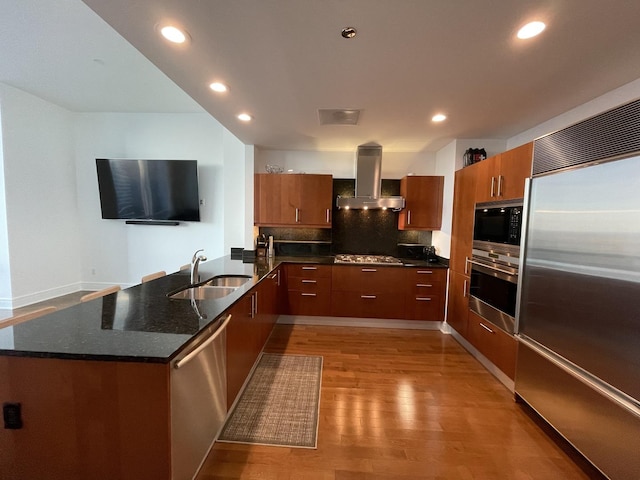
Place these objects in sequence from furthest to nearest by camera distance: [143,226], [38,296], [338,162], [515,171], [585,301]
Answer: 1. [143,226]
2. [38,296]
3. [338,162]
4. [515,171]
5. [585,301]

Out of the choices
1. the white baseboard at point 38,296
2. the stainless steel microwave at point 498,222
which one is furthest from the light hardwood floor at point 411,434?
the white baseboard at point 38,296

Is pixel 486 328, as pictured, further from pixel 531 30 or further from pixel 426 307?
pixel 531 30

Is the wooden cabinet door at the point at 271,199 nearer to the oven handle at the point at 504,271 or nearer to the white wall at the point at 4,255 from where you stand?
the oven handle at the point at 504,271

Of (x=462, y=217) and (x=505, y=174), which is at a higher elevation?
(x=505, y=174)

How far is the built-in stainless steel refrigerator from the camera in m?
1.26

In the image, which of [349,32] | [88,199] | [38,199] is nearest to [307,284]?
[349,32]

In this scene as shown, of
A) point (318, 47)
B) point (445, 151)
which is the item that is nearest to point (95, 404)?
point (318, 47)

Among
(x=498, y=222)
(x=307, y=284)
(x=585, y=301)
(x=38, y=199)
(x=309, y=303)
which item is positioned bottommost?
(x=309, y=303)

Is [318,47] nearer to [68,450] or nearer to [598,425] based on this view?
[68,450]

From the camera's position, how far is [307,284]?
3436 mm

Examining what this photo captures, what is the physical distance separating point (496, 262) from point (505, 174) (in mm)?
802

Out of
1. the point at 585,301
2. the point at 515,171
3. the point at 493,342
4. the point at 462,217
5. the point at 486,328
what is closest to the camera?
the point at 585,301

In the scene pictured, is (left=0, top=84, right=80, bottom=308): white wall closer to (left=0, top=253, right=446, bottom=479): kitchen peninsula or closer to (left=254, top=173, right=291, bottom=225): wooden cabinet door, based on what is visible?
(left=254, top=173, right=291, bottom=225): wooden cabinet door

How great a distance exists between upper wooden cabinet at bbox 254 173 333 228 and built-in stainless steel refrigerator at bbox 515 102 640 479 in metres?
2.31
